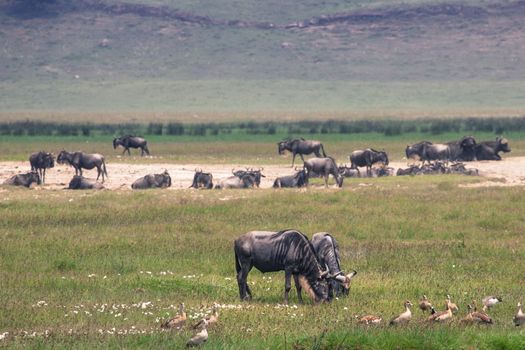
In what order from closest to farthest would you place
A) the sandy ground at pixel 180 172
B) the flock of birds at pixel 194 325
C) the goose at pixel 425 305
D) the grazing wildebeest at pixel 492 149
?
1. the flock of birds at pixel 194 325
2. the goose at pixel 425 305
3. the sandy ground at pixel 180 172
4. the grazing wildebeest at pixel 492 149

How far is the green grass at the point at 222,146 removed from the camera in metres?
45.4

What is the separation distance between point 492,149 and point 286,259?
95.6 feet

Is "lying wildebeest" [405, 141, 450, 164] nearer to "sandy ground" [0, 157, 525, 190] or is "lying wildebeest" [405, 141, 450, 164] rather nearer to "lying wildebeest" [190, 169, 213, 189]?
"sandy ground" [0, 157, 525, 190]

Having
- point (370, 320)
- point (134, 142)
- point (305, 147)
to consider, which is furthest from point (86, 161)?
point (370, 320)

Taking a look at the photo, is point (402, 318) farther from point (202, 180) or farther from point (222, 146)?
point (222, 146)

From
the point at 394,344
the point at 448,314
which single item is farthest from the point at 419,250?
the point at 394,344

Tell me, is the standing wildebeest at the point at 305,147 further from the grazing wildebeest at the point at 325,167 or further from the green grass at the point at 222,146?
the grazing wildebeest at the point at 325,167

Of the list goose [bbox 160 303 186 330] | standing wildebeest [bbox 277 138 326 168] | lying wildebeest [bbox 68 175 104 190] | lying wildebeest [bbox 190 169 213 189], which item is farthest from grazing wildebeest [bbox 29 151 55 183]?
goose [bbox 160 303 186 330]

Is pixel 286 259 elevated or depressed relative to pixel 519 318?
elevated

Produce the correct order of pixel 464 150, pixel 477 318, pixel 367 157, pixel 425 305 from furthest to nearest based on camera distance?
pixel 464 150, pixel 367 157, pixel 425 305, pixel 477 318

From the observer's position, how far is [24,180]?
3344cm

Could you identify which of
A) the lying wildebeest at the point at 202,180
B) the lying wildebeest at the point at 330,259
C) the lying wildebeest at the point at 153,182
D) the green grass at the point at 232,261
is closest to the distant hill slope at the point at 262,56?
the lying wildebeest at the point at 153,182

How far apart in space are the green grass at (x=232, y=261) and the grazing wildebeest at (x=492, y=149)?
1255cm

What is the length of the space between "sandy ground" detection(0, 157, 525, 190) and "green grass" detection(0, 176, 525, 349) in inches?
178
